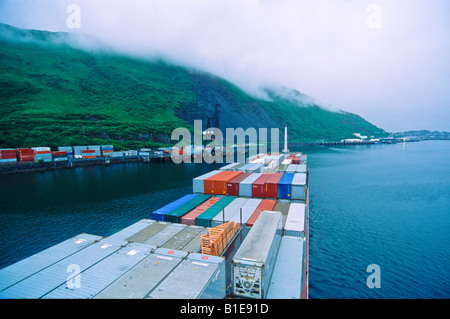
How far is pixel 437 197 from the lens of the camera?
172ft

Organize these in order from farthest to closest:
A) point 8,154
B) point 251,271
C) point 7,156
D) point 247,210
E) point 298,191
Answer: point 8,154
point 7,156
point 298,191
point 247,210
point 251,271

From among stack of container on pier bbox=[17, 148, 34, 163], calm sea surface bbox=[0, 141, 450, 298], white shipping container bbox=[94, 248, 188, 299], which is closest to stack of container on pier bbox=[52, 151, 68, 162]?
stack of container on pier bbox=[17, 148, 34, 163]

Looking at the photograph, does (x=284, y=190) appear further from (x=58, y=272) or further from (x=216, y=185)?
(x=58, y=272)

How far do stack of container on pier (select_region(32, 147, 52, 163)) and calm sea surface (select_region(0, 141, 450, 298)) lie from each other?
17107 mm

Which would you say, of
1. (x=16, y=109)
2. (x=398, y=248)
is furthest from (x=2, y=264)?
(x=16, y=109)

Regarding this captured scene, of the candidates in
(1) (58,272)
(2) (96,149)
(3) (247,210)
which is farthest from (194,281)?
(2) (96,149)

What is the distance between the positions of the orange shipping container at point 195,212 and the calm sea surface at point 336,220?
14.2 metres

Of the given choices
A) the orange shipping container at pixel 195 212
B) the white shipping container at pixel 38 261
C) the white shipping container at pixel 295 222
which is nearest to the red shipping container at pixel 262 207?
the white shipping container at pixel 295 222

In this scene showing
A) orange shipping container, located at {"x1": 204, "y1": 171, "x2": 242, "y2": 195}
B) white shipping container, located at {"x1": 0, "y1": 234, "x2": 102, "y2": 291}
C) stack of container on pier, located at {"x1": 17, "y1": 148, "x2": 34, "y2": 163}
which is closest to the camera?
white shipping container, located at {"x1": 0, "y1": 234, "x2": 102, "y2": 291}

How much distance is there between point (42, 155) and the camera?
89688 millimetres

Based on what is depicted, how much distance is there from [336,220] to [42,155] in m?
107

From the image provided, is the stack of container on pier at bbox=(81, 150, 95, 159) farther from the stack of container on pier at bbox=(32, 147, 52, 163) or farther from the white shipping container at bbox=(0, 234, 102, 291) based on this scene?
the white shipping container at bbox=(0, 234, 102, 291)

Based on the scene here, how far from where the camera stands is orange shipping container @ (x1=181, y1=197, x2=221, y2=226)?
27203 mm
